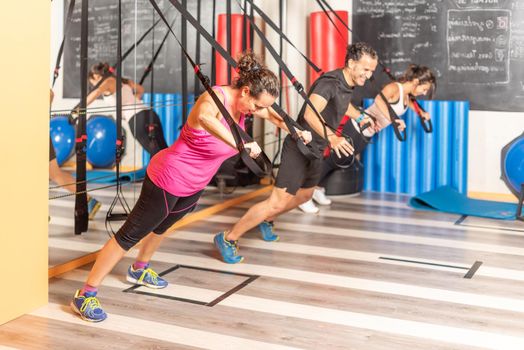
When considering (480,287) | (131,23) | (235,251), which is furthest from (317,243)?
(131,23)

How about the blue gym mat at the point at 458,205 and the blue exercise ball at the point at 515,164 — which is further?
the blue exercise ball at the point at 515,164

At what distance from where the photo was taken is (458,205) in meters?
6.04

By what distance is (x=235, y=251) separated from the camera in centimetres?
446

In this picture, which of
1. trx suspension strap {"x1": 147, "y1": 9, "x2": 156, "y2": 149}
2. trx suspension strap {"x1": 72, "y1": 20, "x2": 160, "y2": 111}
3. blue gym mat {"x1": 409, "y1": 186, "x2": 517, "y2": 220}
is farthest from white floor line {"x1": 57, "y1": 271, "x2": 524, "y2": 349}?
blue gym mat {"x1": 409, "y1": 186, "x2": 517, "y2": 220}

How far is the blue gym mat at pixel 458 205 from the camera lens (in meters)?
5.80

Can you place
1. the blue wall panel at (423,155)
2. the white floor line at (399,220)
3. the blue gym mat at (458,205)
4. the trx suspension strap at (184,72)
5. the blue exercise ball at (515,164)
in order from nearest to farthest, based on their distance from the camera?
the trx suspension strap at (184,72) → the white floor line at (399,220) → the blue gym mat at (458,205) → the blue exercise ball at (515,164) → the blue wall panel at (423,155)

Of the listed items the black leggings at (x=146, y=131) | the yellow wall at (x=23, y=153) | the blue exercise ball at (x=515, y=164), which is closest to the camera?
the yellow wall at (x=23, y=153)

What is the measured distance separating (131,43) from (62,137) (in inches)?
32.9

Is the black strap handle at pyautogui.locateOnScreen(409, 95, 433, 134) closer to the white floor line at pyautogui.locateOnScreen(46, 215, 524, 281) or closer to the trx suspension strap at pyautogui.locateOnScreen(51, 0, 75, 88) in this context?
the white floor line at pyautogui.locateOnScreen(46, 215, 524, 281)

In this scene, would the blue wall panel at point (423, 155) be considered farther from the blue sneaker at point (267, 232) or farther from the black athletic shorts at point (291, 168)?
the black athletic shorts at point (291, 168)

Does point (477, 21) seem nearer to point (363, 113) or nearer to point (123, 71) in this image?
point (363, 113)

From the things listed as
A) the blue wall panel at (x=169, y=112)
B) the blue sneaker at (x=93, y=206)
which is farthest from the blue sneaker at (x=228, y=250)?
the blue wall panel at (x=169, y=112)

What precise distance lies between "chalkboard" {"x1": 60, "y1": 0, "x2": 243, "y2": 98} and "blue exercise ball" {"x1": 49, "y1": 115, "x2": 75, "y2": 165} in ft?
0.57

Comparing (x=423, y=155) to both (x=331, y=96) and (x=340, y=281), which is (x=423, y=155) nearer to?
(x=331, y=96)
